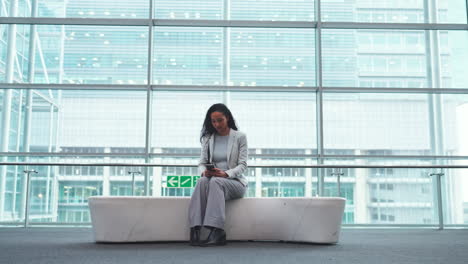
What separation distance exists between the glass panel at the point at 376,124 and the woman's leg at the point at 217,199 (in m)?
2.75

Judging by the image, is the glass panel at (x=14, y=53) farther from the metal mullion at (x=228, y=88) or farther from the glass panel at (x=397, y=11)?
the glass panel at (x=397, y=11)

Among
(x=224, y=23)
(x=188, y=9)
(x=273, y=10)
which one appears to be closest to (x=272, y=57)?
(x=273, y=10)

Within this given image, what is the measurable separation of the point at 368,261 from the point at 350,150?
3.51 meters

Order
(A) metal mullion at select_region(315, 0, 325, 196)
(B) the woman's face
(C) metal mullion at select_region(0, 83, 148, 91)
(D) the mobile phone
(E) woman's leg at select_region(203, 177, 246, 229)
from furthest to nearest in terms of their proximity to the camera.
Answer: (C) metal mullion at select_region(0, 83, 148, 91), (A) metal mullion at select_region(315, 0, 325, 196), (B) the woman's face, (D) the mobile phone, (E) woman's leg at select_region(203, 177, 246, 229)

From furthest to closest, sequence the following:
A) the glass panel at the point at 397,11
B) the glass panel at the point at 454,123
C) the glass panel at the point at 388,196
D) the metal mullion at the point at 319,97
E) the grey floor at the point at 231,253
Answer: the glass panel at the point at 397,11 → the glass panel at the point at 454,123 → the metal mullion at the point at 319,97 → the glass panel at the point at 388,196 → the grey floor at the point at 231,253

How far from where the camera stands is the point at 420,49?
5832 millimetres

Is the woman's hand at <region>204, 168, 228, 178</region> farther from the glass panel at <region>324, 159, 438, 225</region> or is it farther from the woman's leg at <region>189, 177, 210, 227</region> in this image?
the glass panel at <region>324, 159, 438, 225</region>

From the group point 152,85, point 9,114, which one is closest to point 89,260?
point 152,85

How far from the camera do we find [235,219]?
10.3 feet

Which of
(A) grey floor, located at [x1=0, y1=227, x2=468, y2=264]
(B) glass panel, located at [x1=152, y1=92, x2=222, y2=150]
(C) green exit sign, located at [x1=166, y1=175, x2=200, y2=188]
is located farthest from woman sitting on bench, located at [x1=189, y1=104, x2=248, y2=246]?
(B) glass panel, located at [x1=152, y1=92, x2=222, y2=150]

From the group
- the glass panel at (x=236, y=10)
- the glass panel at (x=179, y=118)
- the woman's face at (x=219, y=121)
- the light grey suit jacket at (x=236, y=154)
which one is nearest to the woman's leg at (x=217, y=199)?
the light grey suit jacket at (x=236, y=154)

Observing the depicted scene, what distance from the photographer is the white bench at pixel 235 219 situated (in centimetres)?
300

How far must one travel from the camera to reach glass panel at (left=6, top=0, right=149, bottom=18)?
572cm

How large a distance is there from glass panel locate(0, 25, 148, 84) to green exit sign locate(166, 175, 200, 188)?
1202mm
